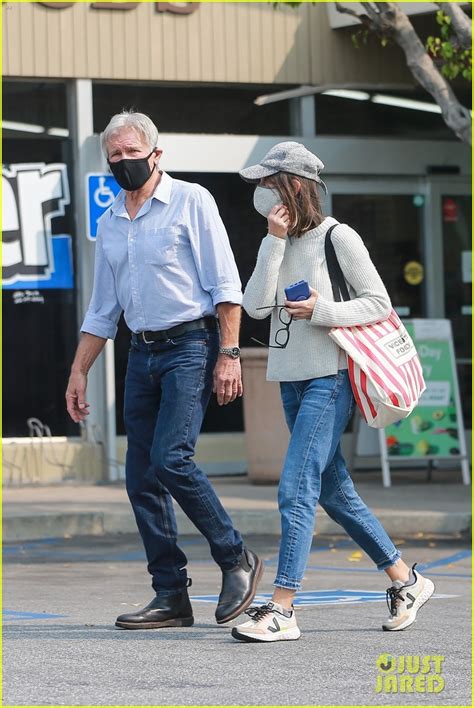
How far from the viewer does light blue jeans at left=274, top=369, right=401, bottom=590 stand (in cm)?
568

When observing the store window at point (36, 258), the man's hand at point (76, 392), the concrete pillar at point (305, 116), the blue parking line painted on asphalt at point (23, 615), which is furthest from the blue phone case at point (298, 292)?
the concrete pillar at point (305, 116)

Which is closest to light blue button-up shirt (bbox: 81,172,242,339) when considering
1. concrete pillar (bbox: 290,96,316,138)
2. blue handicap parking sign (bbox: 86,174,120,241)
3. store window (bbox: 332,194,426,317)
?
blue handicap parking sign (bbox: 86,174,120,241)

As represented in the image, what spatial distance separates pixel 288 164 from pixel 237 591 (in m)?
1.68

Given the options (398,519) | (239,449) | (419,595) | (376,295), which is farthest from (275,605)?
(239,449)

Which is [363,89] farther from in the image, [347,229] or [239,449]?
[347,229]

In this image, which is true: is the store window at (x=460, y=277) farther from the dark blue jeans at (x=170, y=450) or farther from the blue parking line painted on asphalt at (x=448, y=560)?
the dark blue jeans at (x=170, y=450)

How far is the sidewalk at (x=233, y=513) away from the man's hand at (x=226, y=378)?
5.64 meters

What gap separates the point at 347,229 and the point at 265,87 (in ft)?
30.7

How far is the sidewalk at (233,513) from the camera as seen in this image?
11.3 m

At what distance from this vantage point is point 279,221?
5.75m

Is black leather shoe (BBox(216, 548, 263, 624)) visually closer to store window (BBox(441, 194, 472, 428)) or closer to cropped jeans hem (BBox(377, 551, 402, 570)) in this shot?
cropped jeans hem (BBox(377, 551, 402, 570))

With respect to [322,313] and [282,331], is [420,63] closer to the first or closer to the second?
[282,331]

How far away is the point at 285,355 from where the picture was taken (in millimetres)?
5836

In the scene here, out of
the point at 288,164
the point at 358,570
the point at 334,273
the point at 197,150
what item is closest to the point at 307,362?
the point at 334,273
